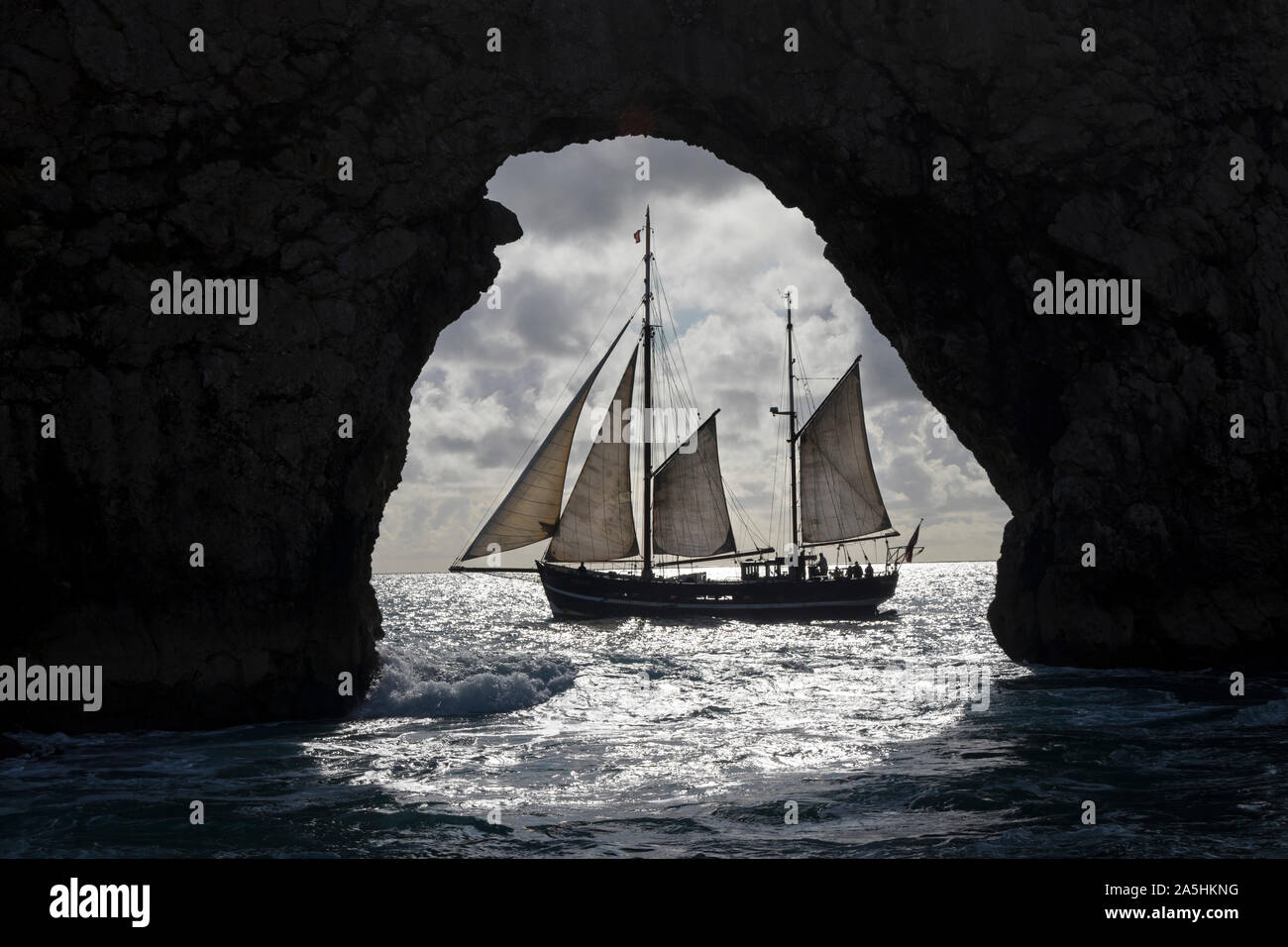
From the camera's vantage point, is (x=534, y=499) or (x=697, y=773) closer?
(x=697, y=773)

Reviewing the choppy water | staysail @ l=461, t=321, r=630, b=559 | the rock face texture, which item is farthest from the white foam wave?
staysail @ l=461, t=321, r=630, b=559

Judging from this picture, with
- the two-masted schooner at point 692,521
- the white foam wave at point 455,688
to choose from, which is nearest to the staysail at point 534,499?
the two-masted schooner at point 692,521

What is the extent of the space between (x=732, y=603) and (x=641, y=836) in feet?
180

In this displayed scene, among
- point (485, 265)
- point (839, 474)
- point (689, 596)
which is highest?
point (485, 265)

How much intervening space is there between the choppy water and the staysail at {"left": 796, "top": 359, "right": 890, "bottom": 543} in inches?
1392

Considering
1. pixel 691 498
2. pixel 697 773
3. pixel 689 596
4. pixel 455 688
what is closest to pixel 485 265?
pixel 455 688

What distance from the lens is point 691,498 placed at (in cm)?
6625

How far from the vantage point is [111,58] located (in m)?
22.7

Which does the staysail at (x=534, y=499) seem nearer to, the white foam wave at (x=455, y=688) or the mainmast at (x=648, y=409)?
the mainmast at (x=648, y=409)

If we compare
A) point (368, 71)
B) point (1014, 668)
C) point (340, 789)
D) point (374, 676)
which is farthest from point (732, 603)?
point (340, 789)

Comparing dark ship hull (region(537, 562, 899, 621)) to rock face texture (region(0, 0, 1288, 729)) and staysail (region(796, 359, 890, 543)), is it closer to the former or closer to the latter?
staysail (region(796, 359, 890, 543))

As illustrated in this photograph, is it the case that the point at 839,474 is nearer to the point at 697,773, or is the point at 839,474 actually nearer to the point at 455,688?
the point at 455,688

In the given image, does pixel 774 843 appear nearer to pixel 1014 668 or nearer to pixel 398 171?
pixel 398 171

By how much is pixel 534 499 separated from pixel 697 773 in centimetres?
Result: 4140
